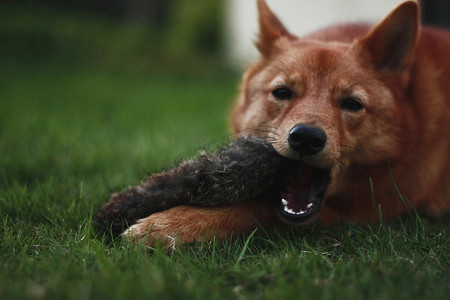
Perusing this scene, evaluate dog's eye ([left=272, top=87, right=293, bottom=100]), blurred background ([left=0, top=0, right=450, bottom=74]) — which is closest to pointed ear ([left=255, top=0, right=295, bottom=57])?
dog's eye ([left=272, top=87, right=293, bottom=100])

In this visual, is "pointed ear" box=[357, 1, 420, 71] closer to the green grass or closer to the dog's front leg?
the green grass

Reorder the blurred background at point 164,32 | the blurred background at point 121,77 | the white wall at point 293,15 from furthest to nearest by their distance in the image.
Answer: the blurred background at point 164,32, the white wall at point 293,15, the blurred background at point 121,77

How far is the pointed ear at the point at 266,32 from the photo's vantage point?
3.23 meters

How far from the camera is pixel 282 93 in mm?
2795

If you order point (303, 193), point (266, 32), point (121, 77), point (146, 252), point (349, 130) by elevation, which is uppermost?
point (266, 32)

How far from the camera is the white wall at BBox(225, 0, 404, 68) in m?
10.5

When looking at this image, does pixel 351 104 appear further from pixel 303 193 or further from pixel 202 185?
pixel 202 185

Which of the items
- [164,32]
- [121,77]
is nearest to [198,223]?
[121,77]

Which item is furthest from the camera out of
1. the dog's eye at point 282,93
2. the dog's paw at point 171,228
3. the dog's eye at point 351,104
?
the dog's eye at point 282,93

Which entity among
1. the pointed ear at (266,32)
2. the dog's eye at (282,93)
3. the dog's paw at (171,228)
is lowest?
the dog's paw at (171,228)

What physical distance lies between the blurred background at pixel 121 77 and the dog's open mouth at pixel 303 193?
0.94 metres

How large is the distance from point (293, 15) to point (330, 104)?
10508 millimetres

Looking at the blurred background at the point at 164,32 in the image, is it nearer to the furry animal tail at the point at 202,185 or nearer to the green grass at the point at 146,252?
the green grass at the point at 146,252

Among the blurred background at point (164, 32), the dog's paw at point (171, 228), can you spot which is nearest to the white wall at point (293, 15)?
the blurred background at point (164, 32)
